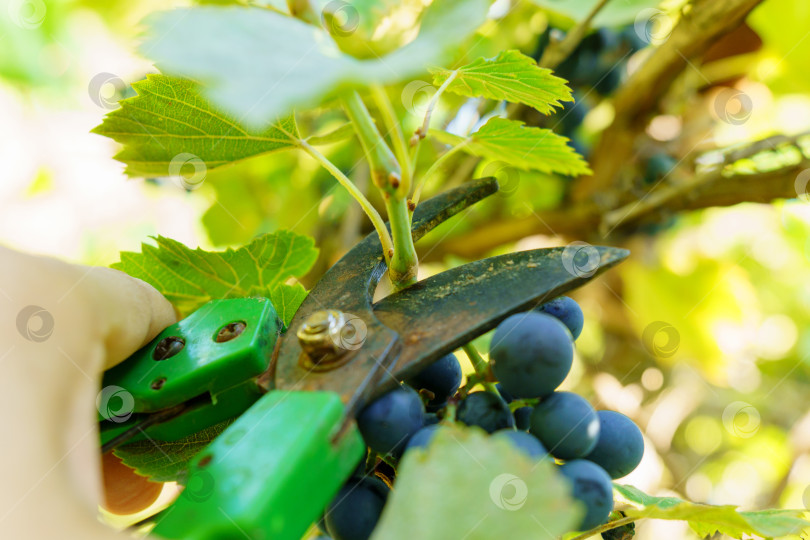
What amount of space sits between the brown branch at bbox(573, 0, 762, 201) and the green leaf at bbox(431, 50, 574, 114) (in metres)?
0.44

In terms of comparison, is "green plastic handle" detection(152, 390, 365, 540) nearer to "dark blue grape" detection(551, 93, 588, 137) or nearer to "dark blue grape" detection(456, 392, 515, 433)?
"dark blue grape" detection(456, 392, 515, 433)

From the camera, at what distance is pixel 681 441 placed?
1.50m

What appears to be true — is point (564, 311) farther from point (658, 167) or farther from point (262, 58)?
point (658, 167)

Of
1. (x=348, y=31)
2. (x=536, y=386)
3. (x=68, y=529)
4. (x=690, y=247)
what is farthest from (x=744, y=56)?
(x=68, y=529)

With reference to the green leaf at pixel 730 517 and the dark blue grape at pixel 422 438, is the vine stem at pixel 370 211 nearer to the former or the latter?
the dark blue grape at pixel 422 438

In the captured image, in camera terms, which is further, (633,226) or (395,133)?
(633,226)

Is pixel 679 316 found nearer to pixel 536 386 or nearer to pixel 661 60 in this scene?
pixel 661 60

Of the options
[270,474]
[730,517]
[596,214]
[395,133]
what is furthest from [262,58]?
[596,214]

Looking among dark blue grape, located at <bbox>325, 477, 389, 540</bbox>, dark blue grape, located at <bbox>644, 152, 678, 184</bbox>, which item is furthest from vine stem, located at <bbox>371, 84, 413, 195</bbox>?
dark blue grape, located at <bbox>644, 152, 678, 184</bbox>

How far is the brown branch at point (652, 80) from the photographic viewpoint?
80 centimetres

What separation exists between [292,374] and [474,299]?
0.43ft

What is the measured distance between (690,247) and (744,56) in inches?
19.9

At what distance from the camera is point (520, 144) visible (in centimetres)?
57

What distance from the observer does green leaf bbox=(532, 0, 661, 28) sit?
899 mm
